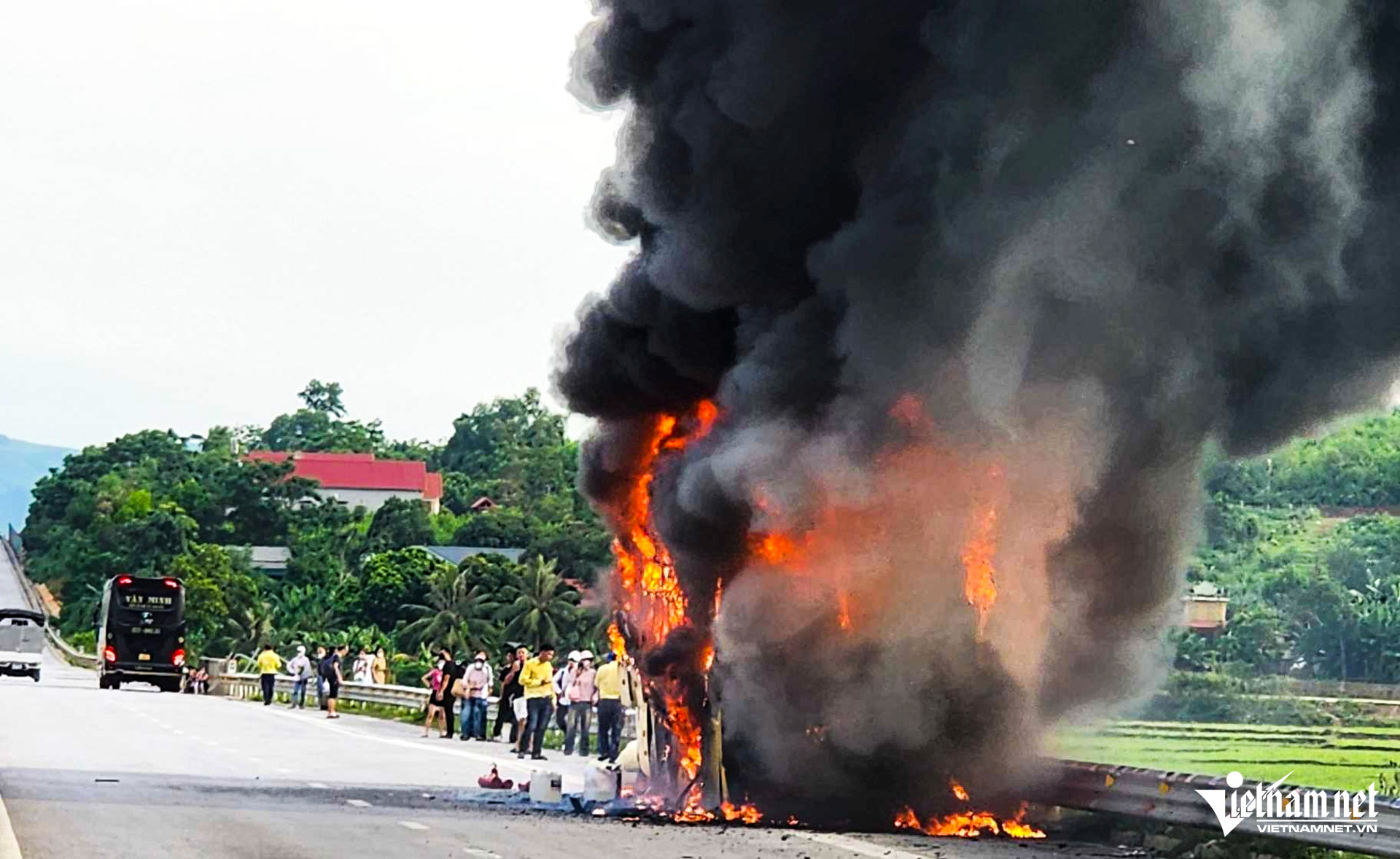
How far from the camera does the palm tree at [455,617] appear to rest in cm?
8638

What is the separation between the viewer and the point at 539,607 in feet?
281

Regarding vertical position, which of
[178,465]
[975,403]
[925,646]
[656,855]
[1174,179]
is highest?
[178,465]

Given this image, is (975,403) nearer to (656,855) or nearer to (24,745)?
(656,855)

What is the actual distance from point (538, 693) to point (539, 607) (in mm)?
51593

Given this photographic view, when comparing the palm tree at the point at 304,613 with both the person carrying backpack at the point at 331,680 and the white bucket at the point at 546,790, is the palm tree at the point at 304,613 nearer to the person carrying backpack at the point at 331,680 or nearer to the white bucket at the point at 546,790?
the person carrying backpack at the point at 331,680

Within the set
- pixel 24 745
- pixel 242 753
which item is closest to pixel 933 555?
pixel 242 753

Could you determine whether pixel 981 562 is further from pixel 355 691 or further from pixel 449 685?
pixel 355 691

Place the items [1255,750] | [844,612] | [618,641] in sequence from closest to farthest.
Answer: [844,612] → [618,641] → [1255,750]

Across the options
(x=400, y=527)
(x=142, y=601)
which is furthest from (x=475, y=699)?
(x=400, y=527)

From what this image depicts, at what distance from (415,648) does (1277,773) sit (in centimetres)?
5547

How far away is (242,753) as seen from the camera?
32.6m

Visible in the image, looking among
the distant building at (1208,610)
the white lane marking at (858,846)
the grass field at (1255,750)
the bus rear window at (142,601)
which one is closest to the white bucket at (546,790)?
the white lane marking at (858,846)

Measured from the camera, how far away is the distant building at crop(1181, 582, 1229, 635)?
6975 cm

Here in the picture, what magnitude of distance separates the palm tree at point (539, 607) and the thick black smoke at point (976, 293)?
200 feet
